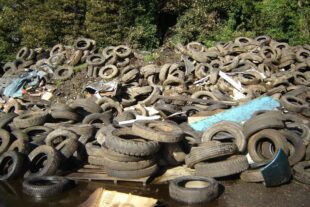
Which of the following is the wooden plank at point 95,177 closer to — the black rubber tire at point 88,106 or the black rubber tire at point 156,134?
the black rubber tire at point 156,134

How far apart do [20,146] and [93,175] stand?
1.99 metres

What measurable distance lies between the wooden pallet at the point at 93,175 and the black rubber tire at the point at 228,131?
76.0 inches

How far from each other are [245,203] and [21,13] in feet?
56.8

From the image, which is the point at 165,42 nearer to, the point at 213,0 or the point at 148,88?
the point at 213,0

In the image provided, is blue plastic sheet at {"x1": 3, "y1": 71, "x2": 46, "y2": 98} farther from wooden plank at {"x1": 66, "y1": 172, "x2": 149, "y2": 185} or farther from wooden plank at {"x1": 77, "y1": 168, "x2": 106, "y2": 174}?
wooden plank at {"x1": 66, "y1": 172, "x2": 149, "y2": 185}

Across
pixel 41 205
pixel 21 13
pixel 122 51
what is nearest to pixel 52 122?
pixel 41 205

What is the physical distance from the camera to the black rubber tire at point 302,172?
8.43m

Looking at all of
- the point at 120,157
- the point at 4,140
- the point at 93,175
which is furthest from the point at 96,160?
the point at 4,140

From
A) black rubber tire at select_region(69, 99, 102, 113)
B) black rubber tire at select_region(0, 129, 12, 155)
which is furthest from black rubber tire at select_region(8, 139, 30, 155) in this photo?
black rubber tire at select_region(69, 99, 102, 113)

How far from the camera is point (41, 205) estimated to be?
313 inches

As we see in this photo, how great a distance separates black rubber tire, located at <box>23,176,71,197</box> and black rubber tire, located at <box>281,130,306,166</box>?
4615 mm

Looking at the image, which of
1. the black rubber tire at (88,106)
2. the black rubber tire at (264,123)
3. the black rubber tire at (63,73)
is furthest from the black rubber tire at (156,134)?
the black rubber tire at (63,73)

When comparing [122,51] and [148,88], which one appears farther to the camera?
[122,51]

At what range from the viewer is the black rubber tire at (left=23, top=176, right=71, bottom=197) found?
8.27 meters
